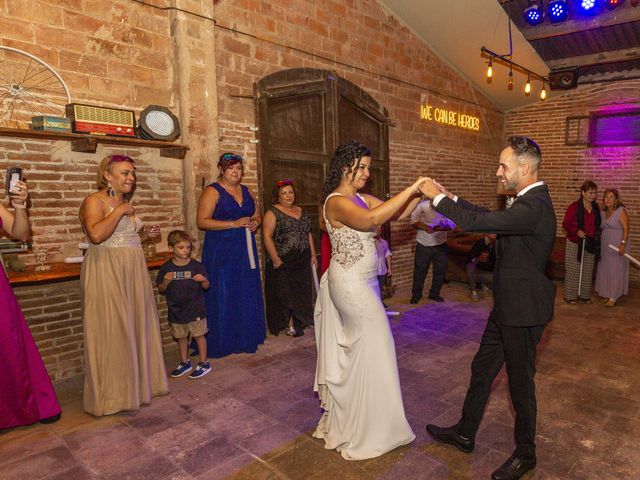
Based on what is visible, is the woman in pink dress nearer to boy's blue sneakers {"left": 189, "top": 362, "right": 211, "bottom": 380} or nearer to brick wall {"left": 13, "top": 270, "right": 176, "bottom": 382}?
brick wall {"left": 13, "top": 270, "right": 176, "bottom": 382}

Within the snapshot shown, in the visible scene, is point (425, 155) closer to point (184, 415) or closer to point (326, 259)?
point (326, 259)

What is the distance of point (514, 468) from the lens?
2.73m

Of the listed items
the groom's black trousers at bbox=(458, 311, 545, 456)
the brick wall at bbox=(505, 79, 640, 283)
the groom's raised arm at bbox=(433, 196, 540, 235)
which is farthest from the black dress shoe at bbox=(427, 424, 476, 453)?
the brick wall at bbox=(505, 79, 640, 283)

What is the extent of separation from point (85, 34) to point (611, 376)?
19.5ft

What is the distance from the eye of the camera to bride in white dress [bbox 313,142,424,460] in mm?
2922

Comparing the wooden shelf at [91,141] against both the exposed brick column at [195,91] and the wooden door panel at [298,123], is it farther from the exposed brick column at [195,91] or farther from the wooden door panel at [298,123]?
the wooden door panel at [298,123]

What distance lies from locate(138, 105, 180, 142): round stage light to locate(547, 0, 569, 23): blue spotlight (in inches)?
240

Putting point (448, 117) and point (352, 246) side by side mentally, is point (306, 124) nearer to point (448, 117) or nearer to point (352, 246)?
point (352, 246)

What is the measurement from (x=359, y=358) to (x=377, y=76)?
18.9 feet

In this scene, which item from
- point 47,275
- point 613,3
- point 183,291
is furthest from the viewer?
point 613,3

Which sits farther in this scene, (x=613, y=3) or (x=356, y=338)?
(x=613, y=3)

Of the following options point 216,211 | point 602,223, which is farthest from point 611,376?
point 216,211

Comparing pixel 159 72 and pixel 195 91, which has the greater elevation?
pixel 159 72

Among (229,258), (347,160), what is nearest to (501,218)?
(347,160)
